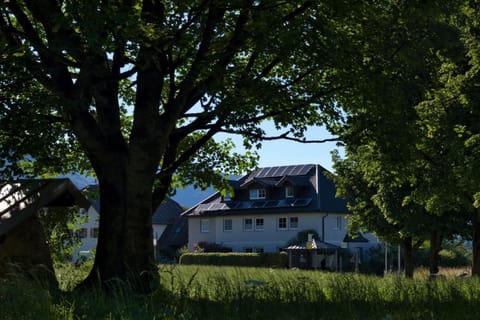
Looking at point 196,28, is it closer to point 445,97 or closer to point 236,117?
point 236,117

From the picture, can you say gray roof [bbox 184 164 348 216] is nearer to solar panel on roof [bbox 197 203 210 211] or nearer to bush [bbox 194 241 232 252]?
solar panel on roof [bbox 197 203 210 211]

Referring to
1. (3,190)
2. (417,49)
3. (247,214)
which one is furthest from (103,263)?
(247,214)

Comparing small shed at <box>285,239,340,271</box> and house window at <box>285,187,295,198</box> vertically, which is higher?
house window at <box>285,187,295,198</box>

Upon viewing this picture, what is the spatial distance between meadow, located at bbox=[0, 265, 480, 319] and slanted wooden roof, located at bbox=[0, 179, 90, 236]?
9.28ft

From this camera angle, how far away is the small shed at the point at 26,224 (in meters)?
13.4

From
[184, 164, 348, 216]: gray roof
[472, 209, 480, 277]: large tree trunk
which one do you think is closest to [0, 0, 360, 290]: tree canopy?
[472, 209, 480, 277]: large tree trunk

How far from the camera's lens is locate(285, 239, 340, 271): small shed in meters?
56.6

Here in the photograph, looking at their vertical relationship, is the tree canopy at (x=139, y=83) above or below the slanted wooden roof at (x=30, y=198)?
above

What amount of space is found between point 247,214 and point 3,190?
55.2 metres

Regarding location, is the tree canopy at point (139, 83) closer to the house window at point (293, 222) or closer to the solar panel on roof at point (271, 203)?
the house window at point (293, 222)

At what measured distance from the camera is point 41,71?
13.4 m

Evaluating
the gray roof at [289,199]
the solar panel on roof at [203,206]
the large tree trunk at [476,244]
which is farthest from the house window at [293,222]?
the large tree trunk at [476,244]

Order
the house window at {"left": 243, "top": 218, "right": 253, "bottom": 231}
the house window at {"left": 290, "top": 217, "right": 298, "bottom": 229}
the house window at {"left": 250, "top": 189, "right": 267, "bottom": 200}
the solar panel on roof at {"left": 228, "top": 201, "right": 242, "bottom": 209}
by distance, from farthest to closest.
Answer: the solar panel on roof at {"left": 228, "top": 201, "right": 242, "bottom": 209}
the house window at {"left": 250, "top": 189, "right": 267, "bottom": 200}
the house window at {"left": 243, "top": 218, "right": 253, "bottom": 231}
the house window at {"left": 290, "top": 217, "right": 298, "bottom": 229}

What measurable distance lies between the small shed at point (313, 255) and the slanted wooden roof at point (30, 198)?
41.9m
